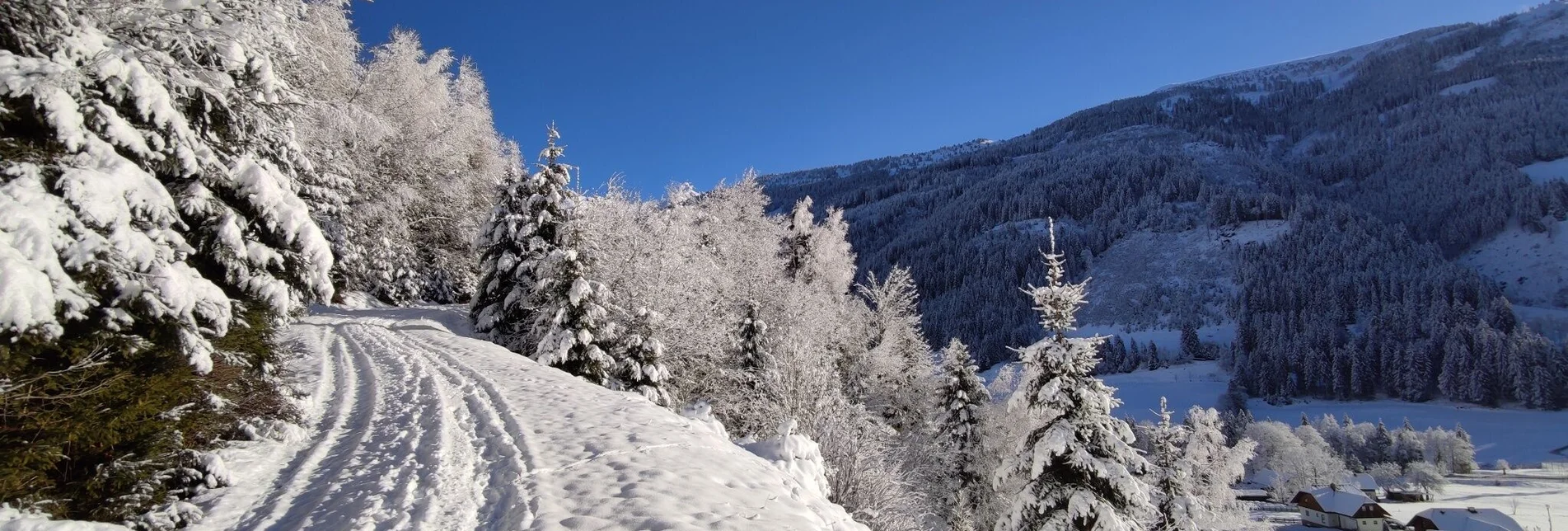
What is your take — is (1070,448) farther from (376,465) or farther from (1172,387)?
(1172,387)

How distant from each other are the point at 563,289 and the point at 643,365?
318cm

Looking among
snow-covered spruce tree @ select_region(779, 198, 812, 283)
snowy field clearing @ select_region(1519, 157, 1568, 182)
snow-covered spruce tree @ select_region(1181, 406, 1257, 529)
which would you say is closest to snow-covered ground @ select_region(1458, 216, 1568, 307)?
snowy field clearing @ select_region(1519, 157, 1568, 182)

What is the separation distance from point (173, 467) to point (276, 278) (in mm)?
1731

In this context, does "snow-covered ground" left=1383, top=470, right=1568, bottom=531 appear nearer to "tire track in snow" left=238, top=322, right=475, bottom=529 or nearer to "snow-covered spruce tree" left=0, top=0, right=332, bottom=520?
"tire track in snow" left=238, top=322, right=475, bottom=529

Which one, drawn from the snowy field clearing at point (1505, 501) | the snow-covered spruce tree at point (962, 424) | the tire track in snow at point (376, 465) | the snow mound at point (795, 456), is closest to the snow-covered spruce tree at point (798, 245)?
the snow-covered spruce tree at point (962, 424)

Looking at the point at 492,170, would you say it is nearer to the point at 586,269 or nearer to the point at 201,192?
the point at 586,269

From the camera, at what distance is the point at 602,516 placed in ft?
17.5

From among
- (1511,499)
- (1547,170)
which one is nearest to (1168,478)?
(1511,499)

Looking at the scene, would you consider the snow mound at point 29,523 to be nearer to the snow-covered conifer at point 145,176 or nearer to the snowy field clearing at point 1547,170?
the snow-covered conifer at point 145,176

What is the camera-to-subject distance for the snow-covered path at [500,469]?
5.41 m

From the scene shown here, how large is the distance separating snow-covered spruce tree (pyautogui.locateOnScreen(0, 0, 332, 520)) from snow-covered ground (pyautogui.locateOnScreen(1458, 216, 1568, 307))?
183415 mm

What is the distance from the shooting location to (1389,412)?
3297 inches

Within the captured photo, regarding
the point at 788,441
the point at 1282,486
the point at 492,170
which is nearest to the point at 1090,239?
the point at 1282,486

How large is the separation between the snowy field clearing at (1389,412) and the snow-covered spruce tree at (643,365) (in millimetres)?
67062
